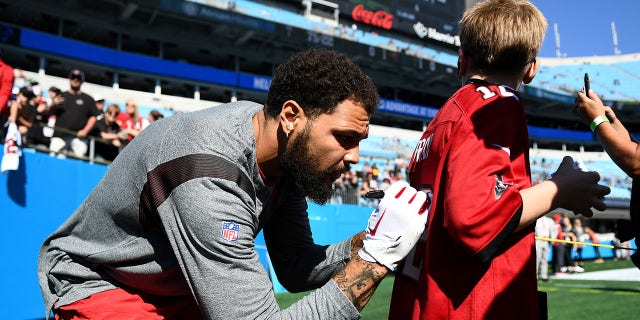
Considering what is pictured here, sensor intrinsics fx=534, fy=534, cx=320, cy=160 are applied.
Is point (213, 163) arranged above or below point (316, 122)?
below

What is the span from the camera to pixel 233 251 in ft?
6.16

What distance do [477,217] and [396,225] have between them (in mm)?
287

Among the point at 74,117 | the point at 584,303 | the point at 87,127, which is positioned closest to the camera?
the point at 584,303

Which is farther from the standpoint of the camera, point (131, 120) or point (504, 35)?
point (131, 120)

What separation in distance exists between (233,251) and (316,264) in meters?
0.77

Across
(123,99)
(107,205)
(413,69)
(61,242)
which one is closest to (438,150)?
(107,205)

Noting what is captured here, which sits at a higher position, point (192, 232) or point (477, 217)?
point (477, 217)

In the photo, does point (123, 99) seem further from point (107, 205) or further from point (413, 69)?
point (107, 205)

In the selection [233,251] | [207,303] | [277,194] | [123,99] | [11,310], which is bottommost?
[11,310]

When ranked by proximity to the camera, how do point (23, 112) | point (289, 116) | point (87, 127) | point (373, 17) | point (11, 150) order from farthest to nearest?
point (373, 17) < point (87, 127) < point (23, 112) < point (11, 150) < point (289, 116)

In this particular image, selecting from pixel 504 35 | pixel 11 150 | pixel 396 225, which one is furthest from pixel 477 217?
pixel 11 150

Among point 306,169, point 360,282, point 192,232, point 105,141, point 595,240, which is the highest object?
point 105,141

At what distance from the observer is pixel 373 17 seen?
36.4m

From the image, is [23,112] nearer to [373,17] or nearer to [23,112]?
[23,112]
